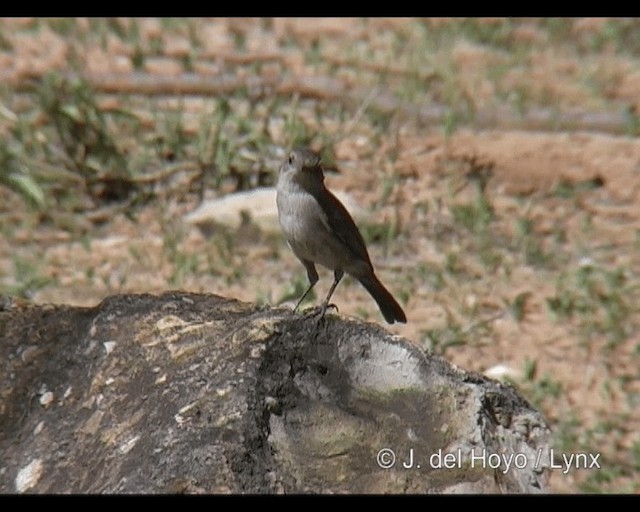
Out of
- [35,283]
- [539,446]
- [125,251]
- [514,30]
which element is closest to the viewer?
[539,446]

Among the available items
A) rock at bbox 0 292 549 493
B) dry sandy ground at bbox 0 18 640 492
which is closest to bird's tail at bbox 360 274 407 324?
dry sandy ground at bbox 0 18 640 492

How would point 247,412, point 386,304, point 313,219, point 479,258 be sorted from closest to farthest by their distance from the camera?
1. point 247,412
2. point 313,219
3. point 386,304
4. point 479,258

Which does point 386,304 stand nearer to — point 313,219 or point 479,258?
point 313,219

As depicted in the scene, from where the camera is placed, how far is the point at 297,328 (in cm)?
388

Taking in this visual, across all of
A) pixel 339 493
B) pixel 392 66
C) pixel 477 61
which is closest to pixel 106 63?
pixel 392 66

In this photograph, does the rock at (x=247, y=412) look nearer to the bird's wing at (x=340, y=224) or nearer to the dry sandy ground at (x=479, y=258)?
the bird's wing at (x=340, y=224)

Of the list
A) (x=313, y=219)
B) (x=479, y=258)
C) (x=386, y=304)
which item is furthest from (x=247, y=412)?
(x=479, y=258)

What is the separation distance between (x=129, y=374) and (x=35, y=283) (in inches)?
114

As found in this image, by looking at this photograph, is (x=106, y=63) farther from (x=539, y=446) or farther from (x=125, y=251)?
(x=539, y=446)

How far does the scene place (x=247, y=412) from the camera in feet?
11.5

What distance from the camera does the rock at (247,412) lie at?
3.44 m

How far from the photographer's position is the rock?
3436mm

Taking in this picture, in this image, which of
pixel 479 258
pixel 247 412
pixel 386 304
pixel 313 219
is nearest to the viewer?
pixel 247 412

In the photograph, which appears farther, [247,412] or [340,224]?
[340,224]
